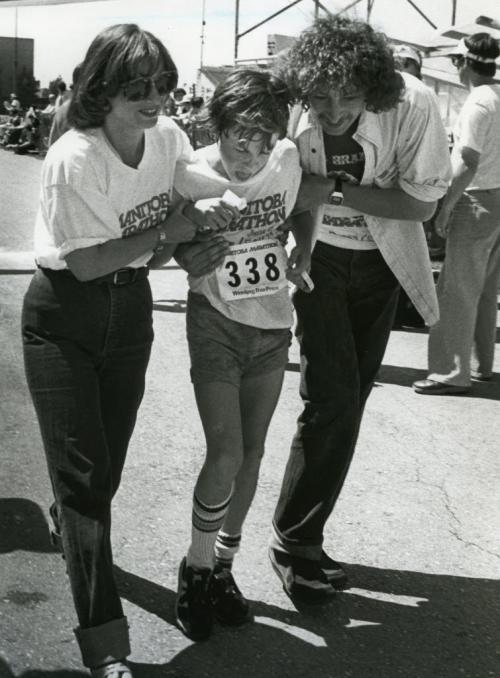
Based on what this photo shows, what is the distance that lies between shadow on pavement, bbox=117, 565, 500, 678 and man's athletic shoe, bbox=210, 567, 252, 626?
0.11ft

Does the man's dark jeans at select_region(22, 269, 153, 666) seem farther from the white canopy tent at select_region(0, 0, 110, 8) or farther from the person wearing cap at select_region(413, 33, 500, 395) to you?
the person wearing cap at select_region(413, 33, 500, 395)

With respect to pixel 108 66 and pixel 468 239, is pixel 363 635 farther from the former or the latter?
pixel 468 239

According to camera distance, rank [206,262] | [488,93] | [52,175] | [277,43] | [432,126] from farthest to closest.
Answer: [277,43]
[488,93]
[432,126]
[206,262]
[52,175]

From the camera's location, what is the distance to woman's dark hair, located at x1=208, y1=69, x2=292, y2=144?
335 cm

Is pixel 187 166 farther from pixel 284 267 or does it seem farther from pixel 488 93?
pixel 488 93

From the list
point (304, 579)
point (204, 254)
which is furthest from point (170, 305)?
point (204, 254)

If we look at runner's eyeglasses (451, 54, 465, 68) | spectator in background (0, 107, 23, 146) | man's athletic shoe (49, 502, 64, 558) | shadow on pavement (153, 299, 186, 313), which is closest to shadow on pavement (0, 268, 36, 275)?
shadow on pavement (153, 299, 186, 313)

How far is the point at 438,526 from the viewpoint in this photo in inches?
187

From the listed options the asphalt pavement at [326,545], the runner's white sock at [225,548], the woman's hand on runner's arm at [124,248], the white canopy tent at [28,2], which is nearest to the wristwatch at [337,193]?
the woman's hand on runner's arm at [124,248]

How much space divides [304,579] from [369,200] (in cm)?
130

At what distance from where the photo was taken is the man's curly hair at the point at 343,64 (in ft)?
11.5

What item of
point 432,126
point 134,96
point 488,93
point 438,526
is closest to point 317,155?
point 432,126

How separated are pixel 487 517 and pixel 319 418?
134 cm

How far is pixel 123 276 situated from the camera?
10.9 feet
